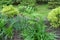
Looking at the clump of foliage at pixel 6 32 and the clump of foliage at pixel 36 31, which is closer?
the clump of foliage at pixel 36 31

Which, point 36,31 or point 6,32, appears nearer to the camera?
point 36,31

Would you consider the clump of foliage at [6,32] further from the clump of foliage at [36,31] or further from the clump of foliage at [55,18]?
the clump of foliage at [55,18]

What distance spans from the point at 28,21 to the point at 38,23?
0.40 metres

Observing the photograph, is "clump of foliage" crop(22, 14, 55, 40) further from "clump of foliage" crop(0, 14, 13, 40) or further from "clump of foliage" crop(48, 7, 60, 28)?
"clump of foliage" crop(48, 7, 60, 28)

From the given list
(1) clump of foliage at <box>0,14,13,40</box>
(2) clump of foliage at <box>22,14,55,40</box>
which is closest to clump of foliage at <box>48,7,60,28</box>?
(2) clump of foliage at <box>22,14,55,40</box>

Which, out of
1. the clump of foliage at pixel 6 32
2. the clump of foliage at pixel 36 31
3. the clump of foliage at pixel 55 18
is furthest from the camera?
the clump of foliage at pixel 55 18

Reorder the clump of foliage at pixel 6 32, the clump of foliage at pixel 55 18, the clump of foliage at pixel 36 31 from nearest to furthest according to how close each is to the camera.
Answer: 1. the clump of foliage at pixel 36 31
2. the clump of foliage at pixel 6 32
3. the clump of foliage at pixel 55 18

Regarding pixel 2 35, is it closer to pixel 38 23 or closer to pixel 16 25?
pixel 16 25

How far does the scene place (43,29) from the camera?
6.15m

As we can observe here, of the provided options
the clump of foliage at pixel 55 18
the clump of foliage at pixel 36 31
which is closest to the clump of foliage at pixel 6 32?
the clump of foliage at pixel 36 31

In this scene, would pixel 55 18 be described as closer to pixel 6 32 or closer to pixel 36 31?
pixel 36 31

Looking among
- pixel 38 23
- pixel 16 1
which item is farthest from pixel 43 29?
pixel 16 1

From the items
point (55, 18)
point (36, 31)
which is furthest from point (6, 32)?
point (55, 18)

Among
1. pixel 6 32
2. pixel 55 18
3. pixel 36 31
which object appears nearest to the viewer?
pixel 36 31
